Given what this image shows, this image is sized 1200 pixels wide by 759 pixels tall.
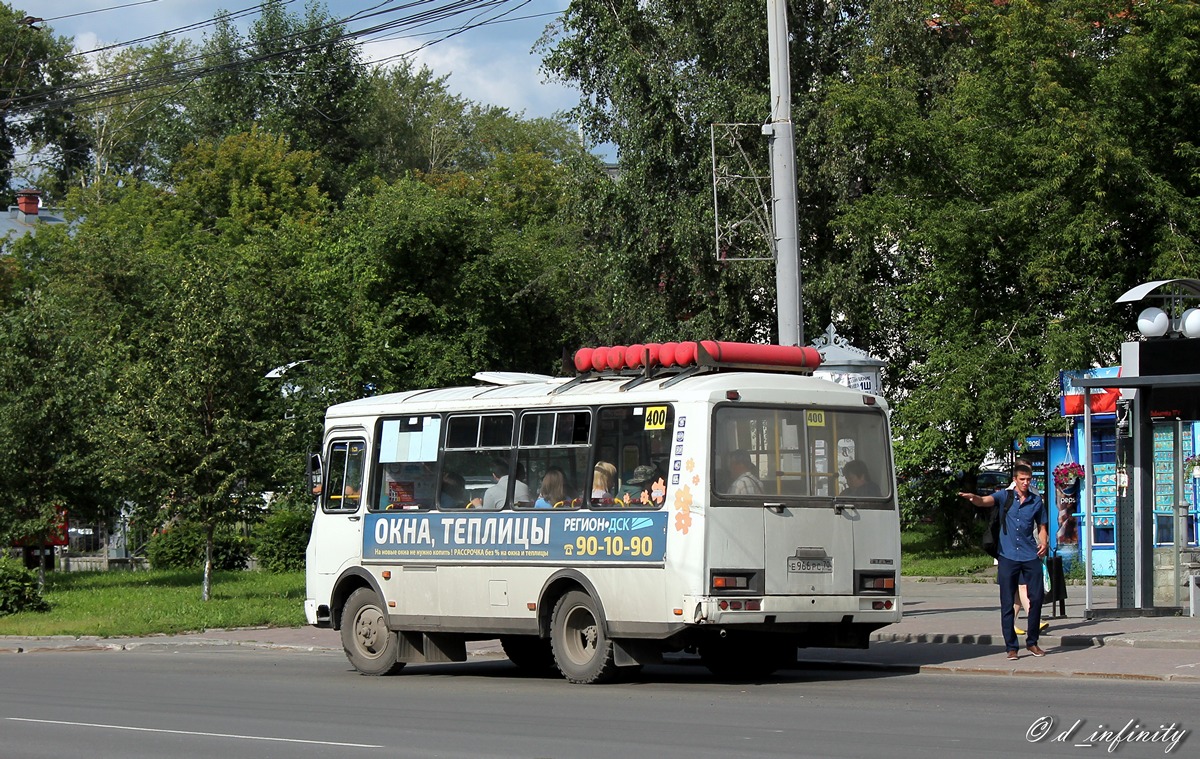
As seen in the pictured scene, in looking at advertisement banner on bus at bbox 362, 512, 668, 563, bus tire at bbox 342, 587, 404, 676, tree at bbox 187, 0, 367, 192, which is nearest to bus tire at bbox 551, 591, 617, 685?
advertisement banner on bus at bbox 362, 512, 668, 563

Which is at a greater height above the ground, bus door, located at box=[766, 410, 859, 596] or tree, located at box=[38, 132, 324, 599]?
tree, located at box=[38, 132, 324, 599]

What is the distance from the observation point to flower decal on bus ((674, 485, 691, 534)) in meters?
14.5

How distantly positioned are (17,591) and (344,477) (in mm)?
13946

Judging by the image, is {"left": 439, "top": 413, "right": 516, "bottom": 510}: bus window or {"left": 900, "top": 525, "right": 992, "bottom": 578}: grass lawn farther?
{"left": 900, "top": 525, "right": 992, "bottom": 578}: grass lawn

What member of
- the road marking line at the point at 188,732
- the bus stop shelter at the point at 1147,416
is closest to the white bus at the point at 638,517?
the road marking line at the point at 188,732

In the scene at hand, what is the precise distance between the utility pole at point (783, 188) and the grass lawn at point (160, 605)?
11.3 m


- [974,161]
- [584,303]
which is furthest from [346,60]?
[974,161]

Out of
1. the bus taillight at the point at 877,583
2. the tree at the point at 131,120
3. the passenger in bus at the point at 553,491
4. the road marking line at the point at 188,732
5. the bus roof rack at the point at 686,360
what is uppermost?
the tree at the point at 131,120

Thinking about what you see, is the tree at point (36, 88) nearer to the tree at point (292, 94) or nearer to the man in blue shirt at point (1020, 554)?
the tree at point (292, 94)

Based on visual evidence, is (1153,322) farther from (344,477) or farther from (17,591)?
(17,591)

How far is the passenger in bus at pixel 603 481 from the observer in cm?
1533

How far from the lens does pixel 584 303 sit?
138 ft

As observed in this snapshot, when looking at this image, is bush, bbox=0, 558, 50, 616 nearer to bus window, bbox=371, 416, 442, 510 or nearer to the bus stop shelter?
bus window, bbox=371, 416, 442, 510

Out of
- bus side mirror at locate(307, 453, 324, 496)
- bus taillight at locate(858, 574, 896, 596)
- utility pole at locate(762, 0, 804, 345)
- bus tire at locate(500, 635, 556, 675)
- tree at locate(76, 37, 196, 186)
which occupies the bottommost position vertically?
bus tire at locate(500, 635, 556, 675)
